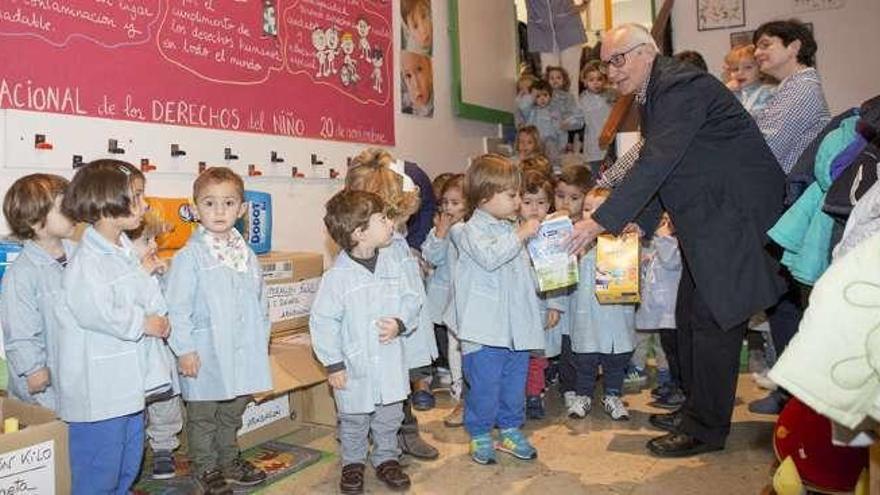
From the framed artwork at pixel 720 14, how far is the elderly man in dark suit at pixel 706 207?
3.57m

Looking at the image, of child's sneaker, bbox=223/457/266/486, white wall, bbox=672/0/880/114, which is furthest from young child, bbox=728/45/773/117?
child's sneaker, bbox=223/457/266/486

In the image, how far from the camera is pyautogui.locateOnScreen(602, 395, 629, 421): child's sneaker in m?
3.09

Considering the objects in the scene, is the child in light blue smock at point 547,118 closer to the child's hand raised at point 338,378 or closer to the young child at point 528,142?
the young child at point 528,142

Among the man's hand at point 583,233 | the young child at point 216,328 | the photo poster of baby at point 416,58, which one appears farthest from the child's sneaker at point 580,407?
the photo poster of baby at point 416,58

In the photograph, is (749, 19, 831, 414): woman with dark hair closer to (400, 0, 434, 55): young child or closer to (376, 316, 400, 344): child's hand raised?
(376, 316, 400, 344): child's hand raised

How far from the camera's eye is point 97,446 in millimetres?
2035

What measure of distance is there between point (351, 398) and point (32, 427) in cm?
89

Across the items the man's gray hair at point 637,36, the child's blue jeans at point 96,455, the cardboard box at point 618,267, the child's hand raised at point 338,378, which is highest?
the man's gray hair at point 637,36

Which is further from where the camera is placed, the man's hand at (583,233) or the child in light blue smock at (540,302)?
the child in light blue smock at (540,302)

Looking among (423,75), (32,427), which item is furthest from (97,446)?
(423,75)

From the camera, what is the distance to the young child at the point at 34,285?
2.10m

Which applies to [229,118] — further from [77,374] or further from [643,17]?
[643,17]

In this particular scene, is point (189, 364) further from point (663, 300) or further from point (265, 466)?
point (663, 300)

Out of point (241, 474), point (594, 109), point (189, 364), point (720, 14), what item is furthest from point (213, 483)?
point (720, 14)
